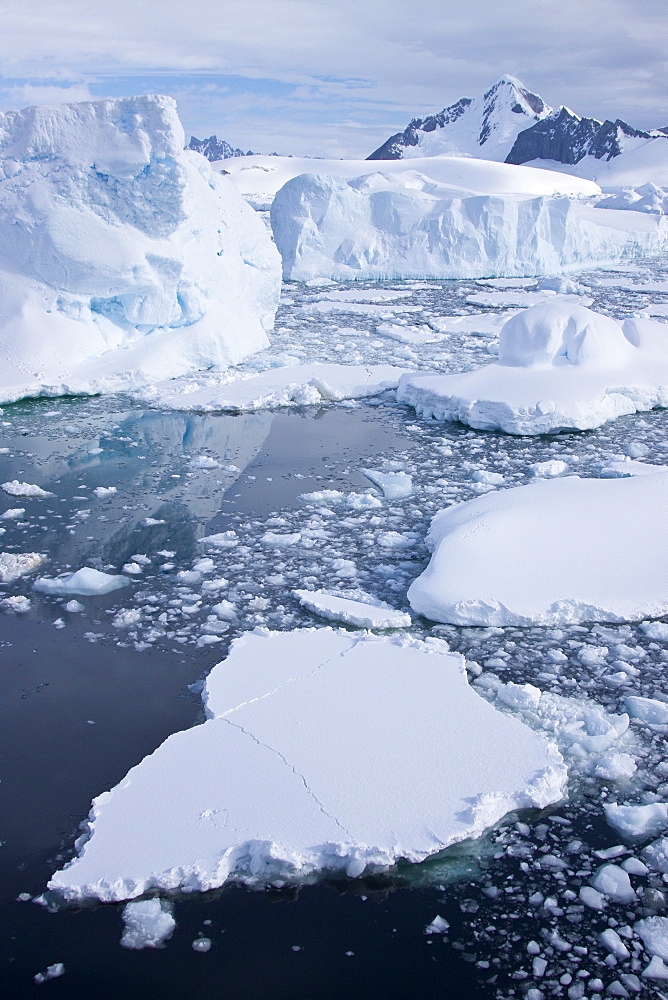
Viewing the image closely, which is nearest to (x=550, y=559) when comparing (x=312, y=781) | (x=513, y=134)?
(x=312, y=781)

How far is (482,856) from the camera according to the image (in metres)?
2.82

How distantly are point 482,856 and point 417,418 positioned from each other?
5906 mm

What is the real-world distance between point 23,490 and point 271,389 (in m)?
3.30

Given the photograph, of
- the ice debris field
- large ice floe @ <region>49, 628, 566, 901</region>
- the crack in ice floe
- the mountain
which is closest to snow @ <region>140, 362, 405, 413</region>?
the ice debris field

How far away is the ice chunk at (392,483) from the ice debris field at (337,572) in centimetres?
5

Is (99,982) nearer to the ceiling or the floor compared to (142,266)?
nearer to the floor

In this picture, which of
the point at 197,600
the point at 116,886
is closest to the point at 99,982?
the point at 116,886

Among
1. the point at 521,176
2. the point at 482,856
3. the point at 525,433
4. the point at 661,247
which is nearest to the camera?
the point at 482,856

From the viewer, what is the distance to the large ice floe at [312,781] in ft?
9.01

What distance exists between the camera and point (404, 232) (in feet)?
64.5

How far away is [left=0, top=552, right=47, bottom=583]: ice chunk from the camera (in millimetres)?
4902

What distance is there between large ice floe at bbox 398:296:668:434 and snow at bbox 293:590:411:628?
3.80m

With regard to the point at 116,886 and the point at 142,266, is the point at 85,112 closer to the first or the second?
the point at 142,266

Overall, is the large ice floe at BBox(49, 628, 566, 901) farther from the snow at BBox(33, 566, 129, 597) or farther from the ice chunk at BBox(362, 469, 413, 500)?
the ice chunk at BBox(362, 469, 413, 500)
